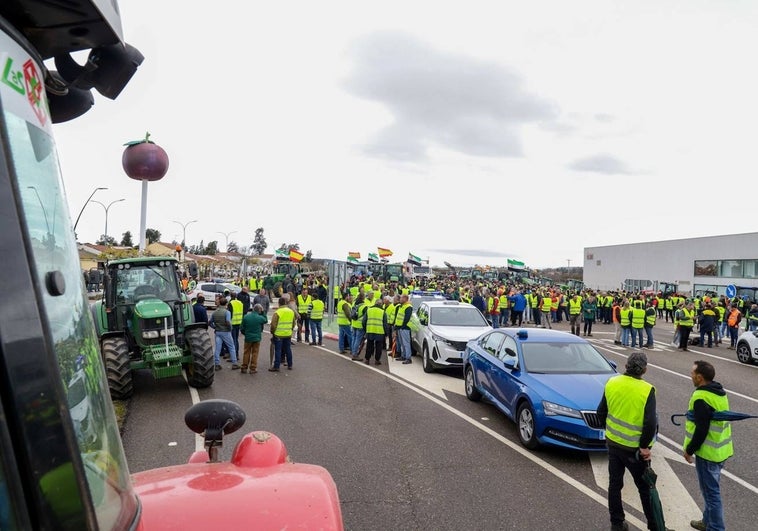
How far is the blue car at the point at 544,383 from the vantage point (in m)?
6.59

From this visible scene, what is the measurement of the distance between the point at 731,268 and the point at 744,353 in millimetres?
38368

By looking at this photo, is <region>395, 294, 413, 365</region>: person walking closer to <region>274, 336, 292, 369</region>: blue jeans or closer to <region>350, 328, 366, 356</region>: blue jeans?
<region>350, 328, 366, 356</region>: blue jeans

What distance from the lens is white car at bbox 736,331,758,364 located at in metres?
15.0

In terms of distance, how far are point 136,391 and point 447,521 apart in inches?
292

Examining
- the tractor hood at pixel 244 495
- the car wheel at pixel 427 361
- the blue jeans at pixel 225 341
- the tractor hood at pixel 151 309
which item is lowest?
the car wheel at pixel 427 361

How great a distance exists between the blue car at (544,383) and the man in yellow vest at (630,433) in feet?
4.76

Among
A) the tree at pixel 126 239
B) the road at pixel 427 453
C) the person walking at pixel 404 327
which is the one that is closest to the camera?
the road at pixel 427 453

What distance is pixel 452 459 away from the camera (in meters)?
6.63

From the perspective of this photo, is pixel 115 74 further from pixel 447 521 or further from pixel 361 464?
pixel 361 464

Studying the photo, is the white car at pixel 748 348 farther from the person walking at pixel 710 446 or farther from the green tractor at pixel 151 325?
the green tractor at pixel 151 325

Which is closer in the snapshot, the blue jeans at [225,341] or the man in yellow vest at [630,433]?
the man in yellow vest at [630,433]

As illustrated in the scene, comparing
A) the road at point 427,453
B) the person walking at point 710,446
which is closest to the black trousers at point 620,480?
the road at point 427,453

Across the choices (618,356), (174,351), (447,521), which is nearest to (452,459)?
(447,521)

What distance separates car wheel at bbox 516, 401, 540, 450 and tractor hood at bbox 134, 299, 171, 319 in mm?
6795
